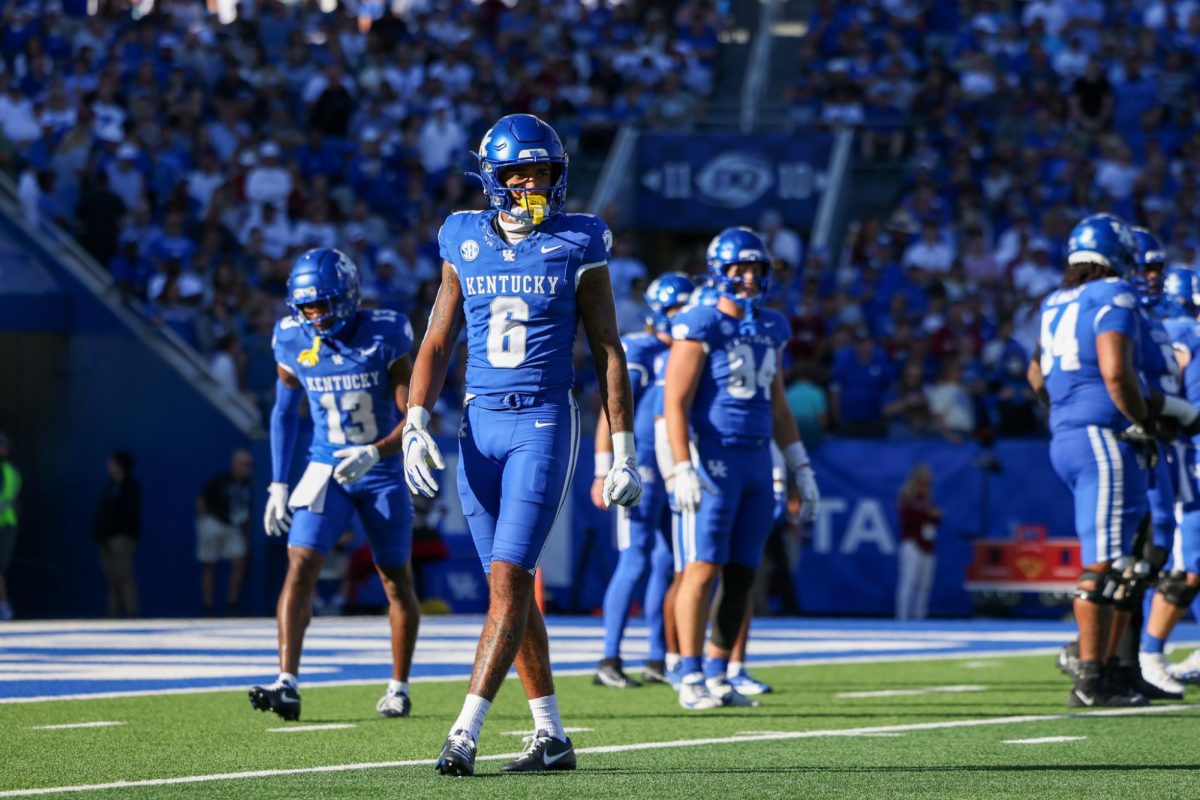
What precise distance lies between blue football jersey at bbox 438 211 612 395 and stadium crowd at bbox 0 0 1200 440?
10.9 m

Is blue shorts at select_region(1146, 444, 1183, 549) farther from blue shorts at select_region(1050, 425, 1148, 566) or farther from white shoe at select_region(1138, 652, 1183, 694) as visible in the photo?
blue shorts at select_region(1050, 425, 1148, 566)

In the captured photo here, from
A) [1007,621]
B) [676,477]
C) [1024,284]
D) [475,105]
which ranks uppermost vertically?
[475,105]

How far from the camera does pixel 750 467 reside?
9.05 m

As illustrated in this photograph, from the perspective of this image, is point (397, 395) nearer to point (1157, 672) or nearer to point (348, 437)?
point (348, 437)

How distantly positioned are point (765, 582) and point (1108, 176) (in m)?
6.04

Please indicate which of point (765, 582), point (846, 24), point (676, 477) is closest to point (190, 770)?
point (676, 477)

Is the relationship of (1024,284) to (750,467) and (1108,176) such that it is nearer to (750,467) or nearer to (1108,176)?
(1108,176)

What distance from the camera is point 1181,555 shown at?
980cm

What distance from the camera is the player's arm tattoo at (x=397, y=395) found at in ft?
27.6

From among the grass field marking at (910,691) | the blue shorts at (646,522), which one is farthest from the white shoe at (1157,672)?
the blue shorts at (646,522)

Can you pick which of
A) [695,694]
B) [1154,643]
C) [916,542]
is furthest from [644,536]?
[916,542]

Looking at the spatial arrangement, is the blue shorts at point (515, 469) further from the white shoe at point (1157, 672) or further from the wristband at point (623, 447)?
the white shoe at point (1157, 672)

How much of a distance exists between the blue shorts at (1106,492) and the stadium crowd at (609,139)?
8699 millimetres

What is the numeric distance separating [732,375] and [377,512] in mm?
1705
